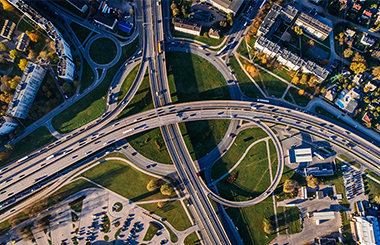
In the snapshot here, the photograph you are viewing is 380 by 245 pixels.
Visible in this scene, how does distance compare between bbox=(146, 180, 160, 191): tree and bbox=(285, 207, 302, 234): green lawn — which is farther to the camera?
bbox=(285, 207, 302, 234): green lawn

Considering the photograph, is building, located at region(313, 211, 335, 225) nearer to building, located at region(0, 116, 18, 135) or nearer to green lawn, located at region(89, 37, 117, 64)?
green lawn, located at region(89, 37, 117, 64)

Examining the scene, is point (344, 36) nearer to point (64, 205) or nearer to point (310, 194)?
point (310, 194)

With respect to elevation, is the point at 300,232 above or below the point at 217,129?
below

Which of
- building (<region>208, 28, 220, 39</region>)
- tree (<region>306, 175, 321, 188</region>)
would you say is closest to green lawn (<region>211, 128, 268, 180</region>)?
tree (<region>306, 175, 321, 188</region>)

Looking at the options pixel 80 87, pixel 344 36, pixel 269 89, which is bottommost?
pixel 80 87

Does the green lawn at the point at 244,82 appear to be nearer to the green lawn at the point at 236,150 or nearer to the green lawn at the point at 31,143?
the green lawn at the point at 236,150

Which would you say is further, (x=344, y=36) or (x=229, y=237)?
(x=344, y=36)

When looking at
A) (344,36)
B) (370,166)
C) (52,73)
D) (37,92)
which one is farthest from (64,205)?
(344,36)
